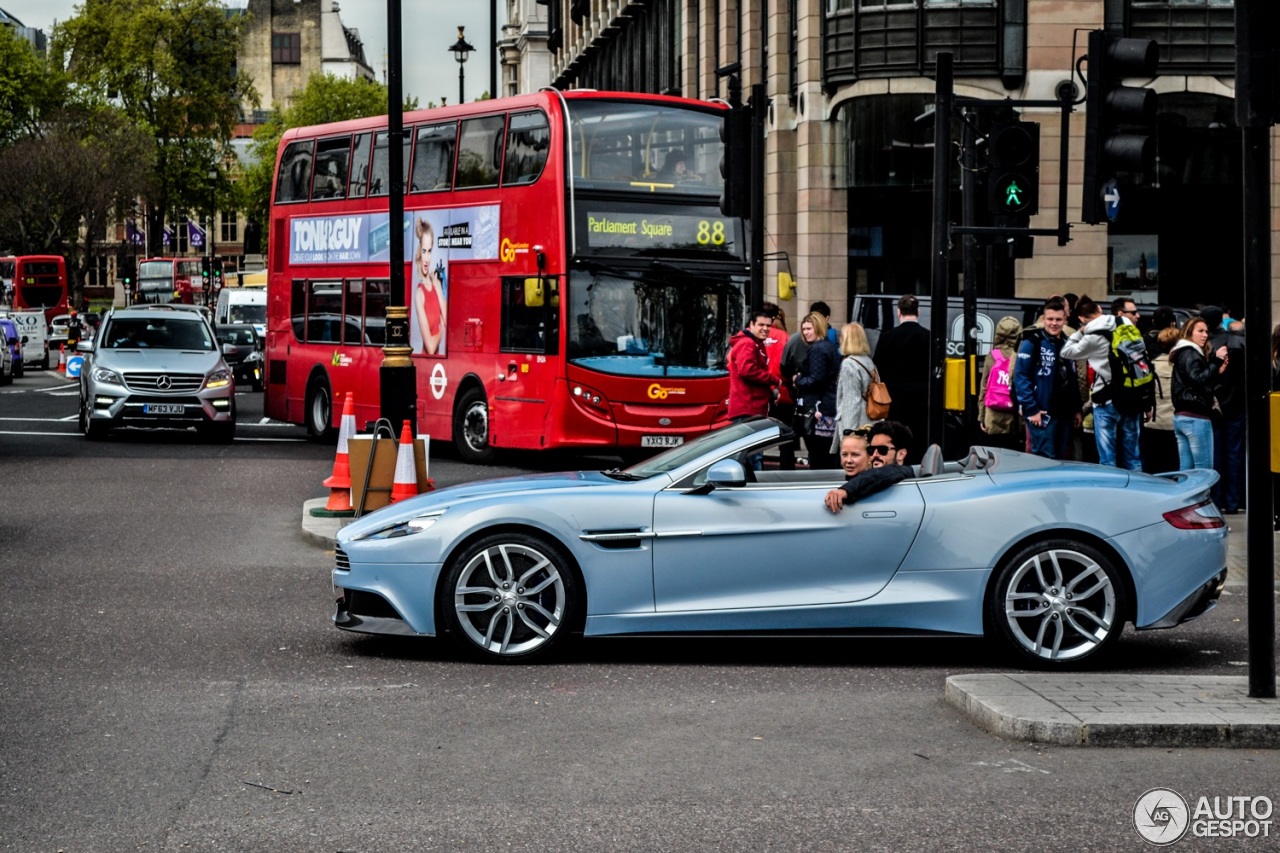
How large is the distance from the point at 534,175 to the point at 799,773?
47.3 ft

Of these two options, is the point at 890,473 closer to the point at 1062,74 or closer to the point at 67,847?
the point at 67,847

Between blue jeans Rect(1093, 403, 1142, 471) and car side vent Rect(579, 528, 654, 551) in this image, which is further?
blue jeans Rect(1093, 403, 1142, 471)

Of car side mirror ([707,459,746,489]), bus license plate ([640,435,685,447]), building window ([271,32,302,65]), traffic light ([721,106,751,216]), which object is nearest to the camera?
car side mirror ([707,459,746,489])

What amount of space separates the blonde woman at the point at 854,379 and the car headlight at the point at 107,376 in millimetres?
13250

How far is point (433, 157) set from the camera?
73.9 feet

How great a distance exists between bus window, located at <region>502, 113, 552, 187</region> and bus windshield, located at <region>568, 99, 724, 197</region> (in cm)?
42

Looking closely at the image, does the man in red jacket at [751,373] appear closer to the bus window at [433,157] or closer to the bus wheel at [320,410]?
the bus window at [433,157]

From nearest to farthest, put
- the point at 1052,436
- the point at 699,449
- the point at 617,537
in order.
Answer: the point at 617,537, the point at 699,449, the point at 1052,436

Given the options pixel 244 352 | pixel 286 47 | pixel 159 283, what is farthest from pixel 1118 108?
pixel 286 47

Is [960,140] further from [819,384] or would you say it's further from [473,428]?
[819,384]

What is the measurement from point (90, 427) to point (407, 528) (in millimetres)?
17901

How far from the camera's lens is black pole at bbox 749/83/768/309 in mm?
16734

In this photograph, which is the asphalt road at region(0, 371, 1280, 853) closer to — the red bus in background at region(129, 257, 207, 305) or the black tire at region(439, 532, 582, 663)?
the black tire at region(439, 532, 582, 663)

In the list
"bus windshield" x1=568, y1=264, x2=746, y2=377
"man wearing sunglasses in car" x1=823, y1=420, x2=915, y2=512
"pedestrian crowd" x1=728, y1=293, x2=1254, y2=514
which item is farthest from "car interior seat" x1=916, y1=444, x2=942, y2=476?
"bus windshield" x1=568, y1=264, x2=746, y2=377
